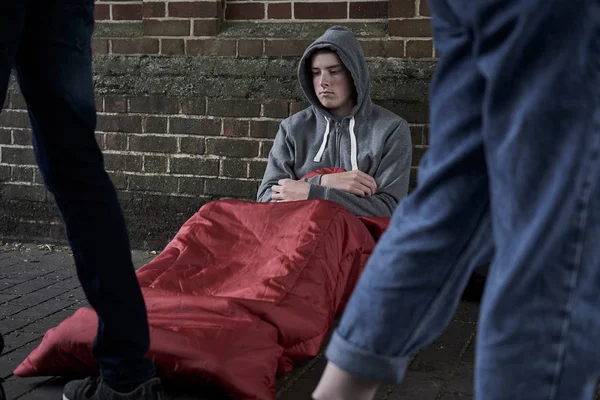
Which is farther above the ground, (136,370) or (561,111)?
(561,111)

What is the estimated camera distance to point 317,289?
2.97 metres

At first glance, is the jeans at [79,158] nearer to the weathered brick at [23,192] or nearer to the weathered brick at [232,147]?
the weathered brick at [232,147]

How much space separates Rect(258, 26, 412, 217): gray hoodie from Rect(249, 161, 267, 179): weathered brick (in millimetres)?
748

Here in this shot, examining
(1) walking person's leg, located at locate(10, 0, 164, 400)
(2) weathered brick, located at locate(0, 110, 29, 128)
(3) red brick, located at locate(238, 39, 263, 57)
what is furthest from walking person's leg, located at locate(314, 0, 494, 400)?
(2) weathered brick, located at locate(0, 110, 29, 128)

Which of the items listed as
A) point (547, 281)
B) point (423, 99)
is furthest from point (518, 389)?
point (423, 99)

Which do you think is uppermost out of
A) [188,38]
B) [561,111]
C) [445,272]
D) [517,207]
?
[188,38]

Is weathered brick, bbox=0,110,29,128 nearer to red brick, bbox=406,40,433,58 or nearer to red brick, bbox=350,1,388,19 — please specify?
red brick, bbox=350,1,388,19

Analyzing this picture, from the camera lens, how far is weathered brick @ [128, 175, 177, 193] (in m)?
4.96

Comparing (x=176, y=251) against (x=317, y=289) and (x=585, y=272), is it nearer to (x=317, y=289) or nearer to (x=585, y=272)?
(x=317, y=289)

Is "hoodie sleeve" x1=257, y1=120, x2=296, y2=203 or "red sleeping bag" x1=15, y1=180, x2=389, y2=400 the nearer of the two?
"red sleeping bag" x1=15, y1=180, x2=389, y2=400

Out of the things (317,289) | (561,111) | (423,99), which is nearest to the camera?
(561,111)

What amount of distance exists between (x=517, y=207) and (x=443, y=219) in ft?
0.53

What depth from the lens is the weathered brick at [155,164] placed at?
16.3 feet

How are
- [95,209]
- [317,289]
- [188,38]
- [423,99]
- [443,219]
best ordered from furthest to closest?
[188,38] → [423,99] → [317,289] → [95,209] → [443,219]
